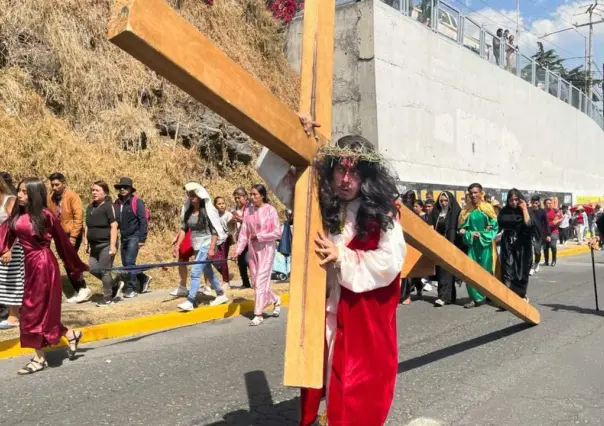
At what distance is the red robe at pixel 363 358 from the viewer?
2.96 meters

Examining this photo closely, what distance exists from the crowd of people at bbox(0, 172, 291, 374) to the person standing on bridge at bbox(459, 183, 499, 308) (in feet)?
9.52

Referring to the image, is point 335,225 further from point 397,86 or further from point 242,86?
point 397,86

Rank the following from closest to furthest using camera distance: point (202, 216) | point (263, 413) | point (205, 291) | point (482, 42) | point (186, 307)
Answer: point (263, 413)
point (186, 307)
point (202, 216)
point (205, 291)
point (482, 42)

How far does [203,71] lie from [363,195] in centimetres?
106

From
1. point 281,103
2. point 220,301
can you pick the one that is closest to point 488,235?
point 220,301

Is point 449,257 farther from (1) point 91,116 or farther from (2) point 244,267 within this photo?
(1) point 91,116

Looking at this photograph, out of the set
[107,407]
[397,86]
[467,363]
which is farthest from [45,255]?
[397,86]

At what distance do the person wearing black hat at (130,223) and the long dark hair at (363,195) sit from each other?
665cm

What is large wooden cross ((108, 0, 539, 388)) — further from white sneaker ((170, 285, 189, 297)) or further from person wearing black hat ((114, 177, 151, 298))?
person wearing black hat ((114, 177, 151, 298))

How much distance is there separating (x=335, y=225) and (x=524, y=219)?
6.52 metres

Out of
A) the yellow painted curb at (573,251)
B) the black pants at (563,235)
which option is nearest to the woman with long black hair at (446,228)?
the yellow painted curb at (573,251)

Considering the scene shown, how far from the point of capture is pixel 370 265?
2.97m

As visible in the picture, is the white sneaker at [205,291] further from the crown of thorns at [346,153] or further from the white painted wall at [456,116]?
the white painted wall at [456,116]

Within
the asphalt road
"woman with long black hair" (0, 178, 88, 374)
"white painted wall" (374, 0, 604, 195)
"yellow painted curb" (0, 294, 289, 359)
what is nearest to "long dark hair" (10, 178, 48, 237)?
"woman with long black hair" (0, 178, 88, 374)
